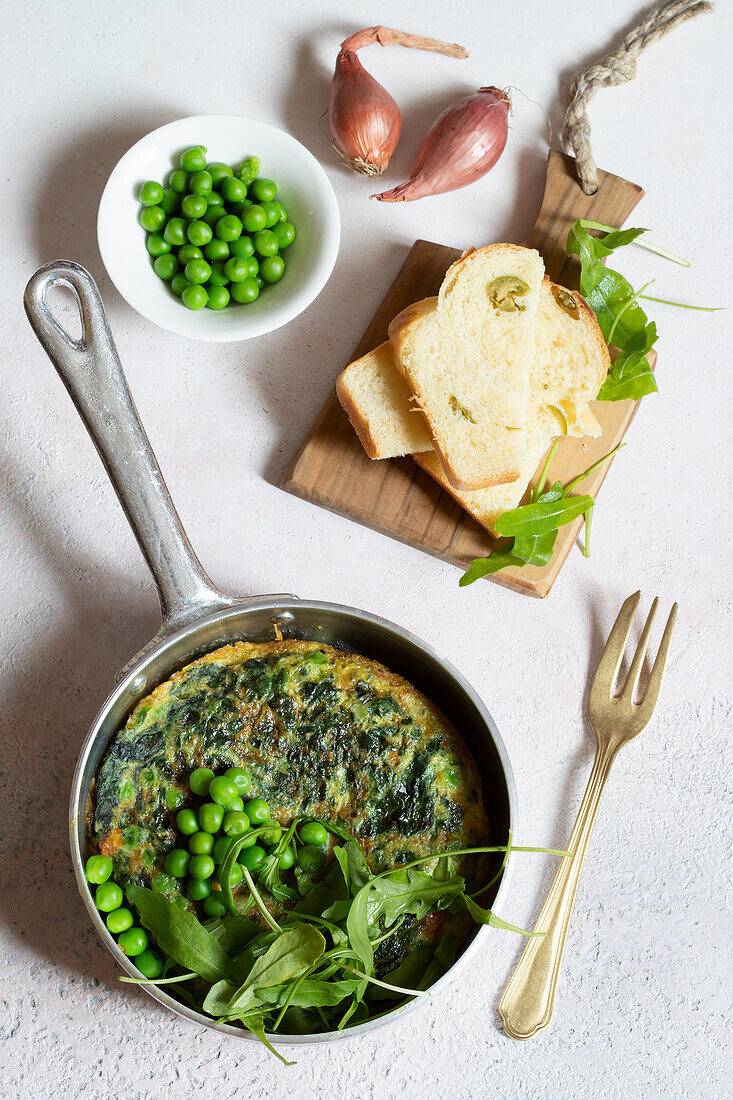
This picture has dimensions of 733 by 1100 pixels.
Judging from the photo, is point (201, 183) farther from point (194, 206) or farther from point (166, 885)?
point (166, 885)

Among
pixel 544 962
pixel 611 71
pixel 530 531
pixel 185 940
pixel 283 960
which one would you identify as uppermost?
pixel 611 71

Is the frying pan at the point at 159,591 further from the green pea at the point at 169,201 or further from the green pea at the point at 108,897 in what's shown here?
the green pea at the point at 169,201

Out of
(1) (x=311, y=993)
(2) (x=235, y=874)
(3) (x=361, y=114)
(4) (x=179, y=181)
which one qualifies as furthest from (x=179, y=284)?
(1) (x=311, y=993)

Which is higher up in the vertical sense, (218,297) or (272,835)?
(218,297)

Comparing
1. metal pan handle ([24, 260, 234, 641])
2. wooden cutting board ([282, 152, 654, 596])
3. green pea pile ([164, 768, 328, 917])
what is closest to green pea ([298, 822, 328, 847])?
green pea pile ([164, 768, 328, 917])

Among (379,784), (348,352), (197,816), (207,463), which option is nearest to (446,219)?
(348,352)

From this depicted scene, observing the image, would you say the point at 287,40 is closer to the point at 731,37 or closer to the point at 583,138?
the point at 583,138
